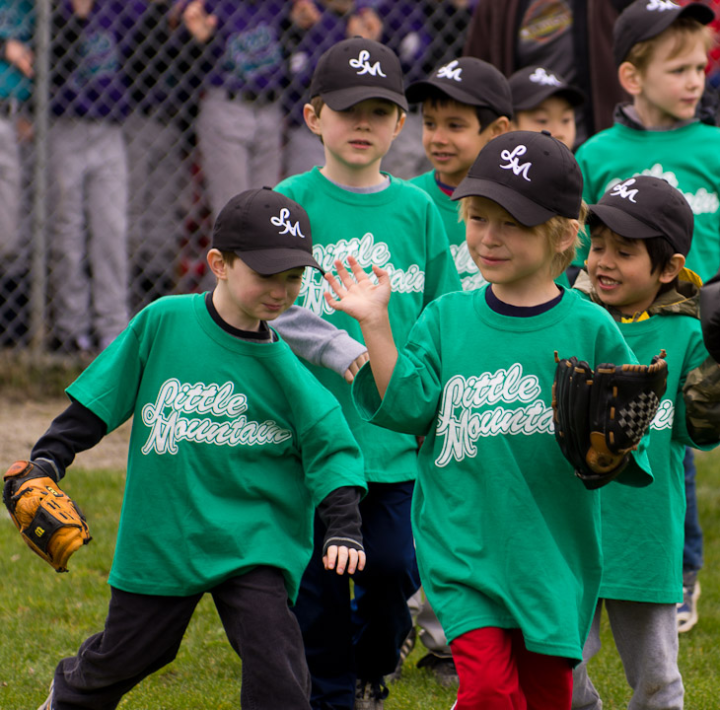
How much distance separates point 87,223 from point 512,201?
4.84m

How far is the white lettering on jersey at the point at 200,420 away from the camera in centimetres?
316

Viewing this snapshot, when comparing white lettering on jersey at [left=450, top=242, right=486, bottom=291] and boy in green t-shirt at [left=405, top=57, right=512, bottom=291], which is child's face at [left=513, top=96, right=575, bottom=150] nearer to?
boy in green t-shirt at [left=405, top=57, right=512, bottom=291]

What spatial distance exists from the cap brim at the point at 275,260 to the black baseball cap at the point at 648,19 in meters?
2.21

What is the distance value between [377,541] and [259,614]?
2.25 feet

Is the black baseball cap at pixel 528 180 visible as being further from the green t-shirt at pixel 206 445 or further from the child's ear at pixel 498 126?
the child's ear at pixel 498 126

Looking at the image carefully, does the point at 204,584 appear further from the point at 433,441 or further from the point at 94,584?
the point at 94,584

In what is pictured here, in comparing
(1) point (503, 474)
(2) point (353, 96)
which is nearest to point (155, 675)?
(1) point (503, 474)

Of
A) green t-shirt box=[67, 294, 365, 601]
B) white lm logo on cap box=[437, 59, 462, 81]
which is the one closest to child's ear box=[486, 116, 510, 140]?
white lm logo on cap box=[437, 59, 462, 81]

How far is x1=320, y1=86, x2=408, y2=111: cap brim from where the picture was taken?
3.79 metres

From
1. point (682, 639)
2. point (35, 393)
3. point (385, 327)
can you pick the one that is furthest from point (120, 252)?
point (385, 327)

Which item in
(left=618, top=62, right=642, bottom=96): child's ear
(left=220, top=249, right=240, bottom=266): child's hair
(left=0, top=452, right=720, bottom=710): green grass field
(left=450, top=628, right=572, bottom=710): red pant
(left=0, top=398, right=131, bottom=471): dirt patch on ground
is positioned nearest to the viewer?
(left=450, top=628, right=572, bottom=710): red pant

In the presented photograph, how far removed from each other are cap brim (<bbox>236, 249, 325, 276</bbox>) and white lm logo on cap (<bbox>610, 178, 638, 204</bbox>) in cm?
93

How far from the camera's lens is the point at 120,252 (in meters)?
7.17

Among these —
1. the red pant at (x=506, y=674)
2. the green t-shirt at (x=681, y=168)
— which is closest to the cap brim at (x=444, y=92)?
the green t-shirt at (x=681, y=168)
